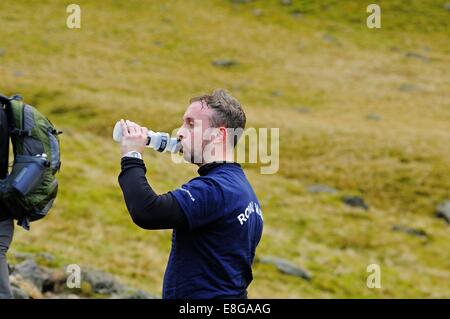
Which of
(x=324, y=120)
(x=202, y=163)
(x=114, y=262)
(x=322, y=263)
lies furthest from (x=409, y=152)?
(x=202, y=163)

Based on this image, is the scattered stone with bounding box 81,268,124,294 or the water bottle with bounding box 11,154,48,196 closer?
the water bottle with bounding box 11,154,48,196

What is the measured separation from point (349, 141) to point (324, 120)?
8.08 m

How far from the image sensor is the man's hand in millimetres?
3475

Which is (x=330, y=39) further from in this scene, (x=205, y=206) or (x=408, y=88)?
(x=205, y=206)

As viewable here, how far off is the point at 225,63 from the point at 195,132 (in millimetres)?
60898

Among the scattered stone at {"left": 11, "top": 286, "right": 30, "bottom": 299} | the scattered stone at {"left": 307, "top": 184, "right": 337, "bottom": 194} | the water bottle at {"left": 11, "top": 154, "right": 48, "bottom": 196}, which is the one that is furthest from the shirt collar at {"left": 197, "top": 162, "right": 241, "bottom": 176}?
the scattered stone at {"left": 307, "top": 184, "right": 337, "bottom": 194}

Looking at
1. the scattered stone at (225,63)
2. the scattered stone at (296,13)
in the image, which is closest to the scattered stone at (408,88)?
the scattered stone at (225,63)

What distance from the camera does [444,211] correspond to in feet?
93.1

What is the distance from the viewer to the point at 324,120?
46312mm

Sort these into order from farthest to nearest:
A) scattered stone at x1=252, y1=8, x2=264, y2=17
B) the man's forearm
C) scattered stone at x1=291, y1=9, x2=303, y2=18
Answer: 1. scattered stone at x1=291, y1=9, x2=303, y2=18
2. scattered stone at x1=252, y1=8, x2=264, y2=17
3. the man's forearm

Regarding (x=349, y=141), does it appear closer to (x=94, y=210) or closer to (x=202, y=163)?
(x=94, y=210)

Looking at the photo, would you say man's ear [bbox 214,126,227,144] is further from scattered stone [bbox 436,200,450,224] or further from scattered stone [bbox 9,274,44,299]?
scattered stone [bbox 436,200,450,224]

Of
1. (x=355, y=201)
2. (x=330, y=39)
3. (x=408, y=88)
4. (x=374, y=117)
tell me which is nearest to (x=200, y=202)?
(x=355, y=201)

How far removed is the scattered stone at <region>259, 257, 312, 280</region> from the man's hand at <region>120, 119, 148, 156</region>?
50.1 ft
